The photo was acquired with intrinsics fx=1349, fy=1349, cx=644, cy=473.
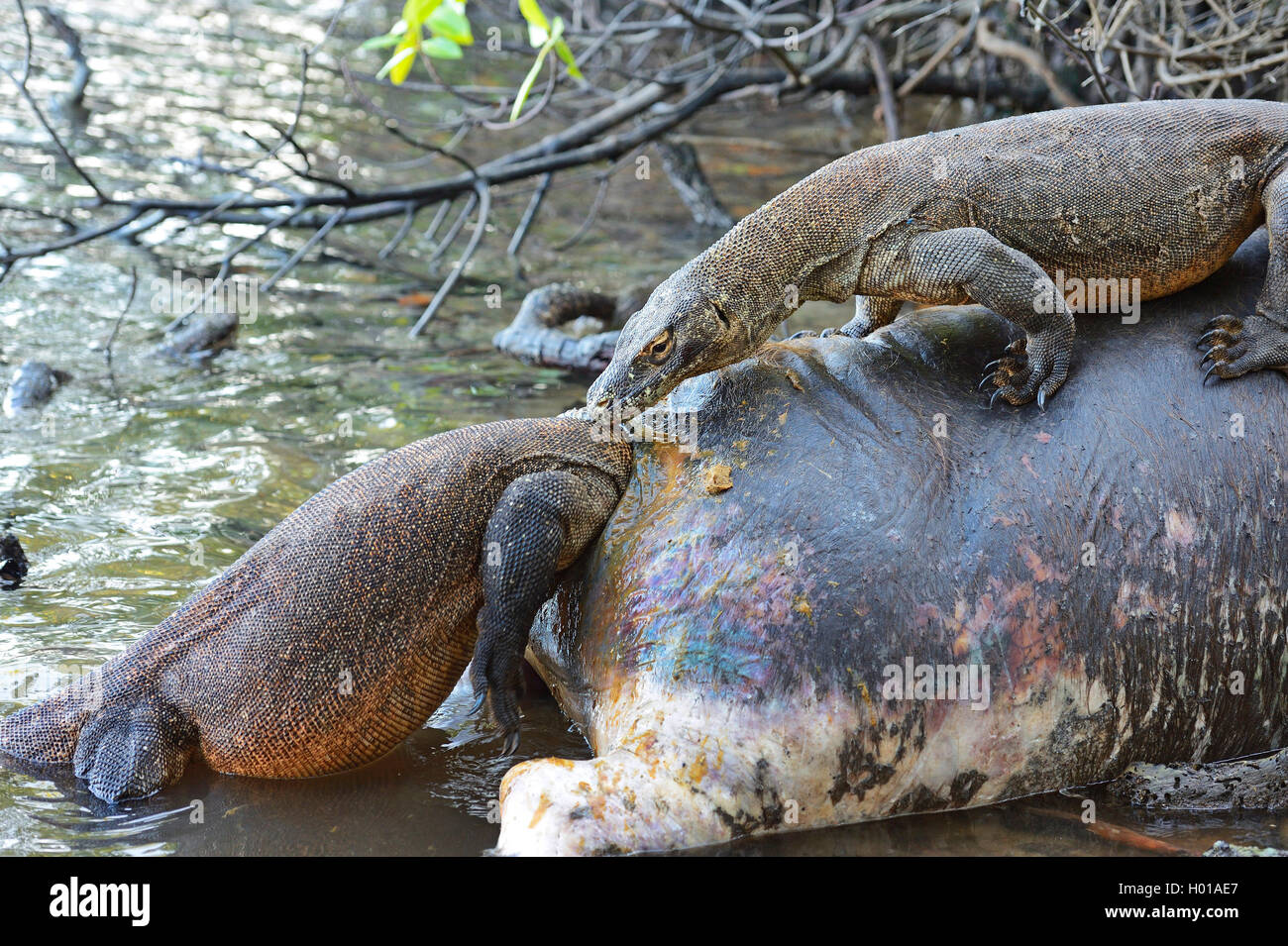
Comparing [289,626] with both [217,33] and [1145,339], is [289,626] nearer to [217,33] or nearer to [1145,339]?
[1145,339]

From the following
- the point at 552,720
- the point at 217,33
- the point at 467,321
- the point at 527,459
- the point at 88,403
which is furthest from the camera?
the point at 217,33

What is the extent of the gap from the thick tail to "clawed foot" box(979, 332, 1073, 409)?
246 centimetres

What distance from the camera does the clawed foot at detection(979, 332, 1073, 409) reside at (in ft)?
12.5

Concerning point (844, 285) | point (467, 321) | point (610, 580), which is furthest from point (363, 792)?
point (467, 321)

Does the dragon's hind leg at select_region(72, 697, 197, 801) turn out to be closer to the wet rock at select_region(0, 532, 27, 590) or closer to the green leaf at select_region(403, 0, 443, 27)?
the wet rock at select_region(0, 532, 27, 590)

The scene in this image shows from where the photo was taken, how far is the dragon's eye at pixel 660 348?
12.3 ft

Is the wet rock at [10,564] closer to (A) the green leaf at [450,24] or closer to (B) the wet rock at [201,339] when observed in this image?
(A) the green leaf at [450,24]

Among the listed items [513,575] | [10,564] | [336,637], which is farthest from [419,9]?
[10,564]

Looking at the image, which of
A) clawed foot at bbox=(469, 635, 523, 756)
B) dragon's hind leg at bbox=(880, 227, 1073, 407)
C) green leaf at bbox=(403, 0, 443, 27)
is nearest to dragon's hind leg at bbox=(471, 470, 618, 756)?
clawed foot at bbox=(469, 635, 523, 756)

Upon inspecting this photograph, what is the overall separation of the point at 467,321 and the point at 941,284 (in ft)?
15.8

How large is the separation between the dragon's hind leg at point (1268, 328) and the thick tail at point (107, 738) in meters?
3.09

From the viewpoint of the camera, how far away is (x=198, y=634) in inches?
145

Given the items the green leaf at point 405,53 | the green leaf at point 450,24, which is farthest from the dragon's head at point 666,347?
the green leaf at point 450,24

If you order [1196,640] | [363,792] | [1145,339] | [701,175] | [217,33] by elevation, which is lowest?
[363,792]
